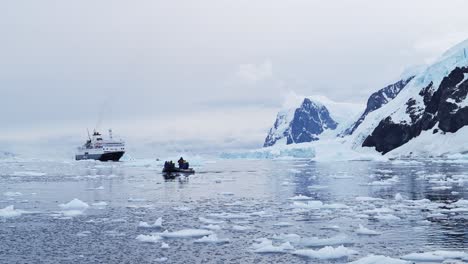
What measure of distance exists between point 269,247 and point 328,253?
1.96 metres

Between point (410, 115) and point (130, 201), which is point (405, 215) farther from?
point (410, 115)

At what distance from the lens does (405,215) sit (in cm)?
2445

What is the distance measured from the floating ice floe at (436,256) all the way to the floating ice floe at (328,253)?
5.32 ft

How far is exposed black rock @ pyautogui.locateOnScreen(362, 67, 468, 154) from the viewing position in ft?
470

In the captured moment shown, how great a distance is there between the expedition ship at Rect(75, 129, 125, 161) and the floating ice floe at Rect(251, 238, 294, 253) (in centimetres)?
Result: 11366

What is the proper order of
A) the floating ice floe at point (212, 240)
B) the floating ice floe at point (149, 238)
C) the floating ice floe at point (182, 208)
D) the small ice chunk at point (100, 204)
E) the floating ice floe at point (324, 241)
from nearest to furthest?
1. the floating ice floe at point (324, 241)
2. the floating ice floe at point (212, 240)
3. the floating ice floe at point (149, 238)
4. the floating ice floe at point (182, 208)
5. the small ice chunk at point (100, 204)

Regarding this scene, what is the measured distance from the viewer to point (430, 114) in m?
153

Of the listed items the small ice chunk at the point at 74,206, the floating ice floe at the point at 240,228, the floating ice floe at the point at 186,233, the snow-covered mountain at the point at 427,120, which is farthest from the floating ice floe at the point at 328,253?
the snow-covered mountain at the point at 427,120

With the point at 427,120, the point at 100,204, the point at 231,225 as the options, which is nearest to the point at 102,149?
the point at 427,120

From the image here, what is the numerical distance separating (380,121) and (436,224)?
148m

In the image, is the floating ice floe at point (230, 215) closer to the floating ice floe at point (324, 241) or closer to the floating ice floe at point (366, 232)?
the floating ice floe at point (366, 232)

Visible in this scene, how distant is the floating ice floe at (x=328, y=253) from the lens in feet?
52.1

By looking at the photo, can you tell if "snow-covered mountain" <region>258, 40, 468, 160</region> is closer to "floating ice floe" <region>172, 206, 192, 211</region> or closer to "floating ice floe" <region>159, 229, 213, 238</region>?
"floating ice floe" <region>172, 206, 192, 211</region>

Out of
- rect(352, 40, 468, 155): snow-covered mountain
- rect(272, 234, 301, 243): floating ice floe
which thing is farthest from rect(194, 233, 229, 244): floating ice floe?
rect(352, 40, 468, 155): snow-covered mountain
